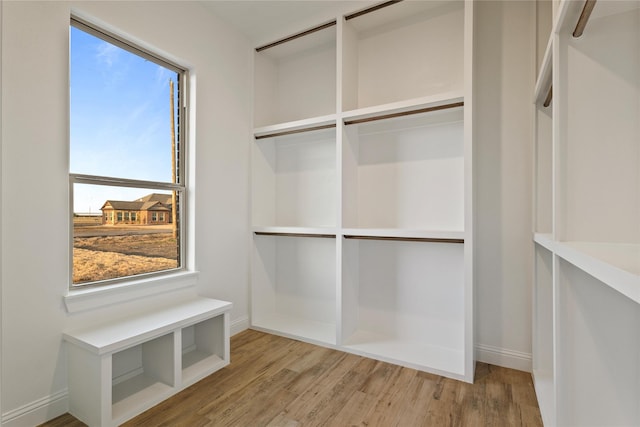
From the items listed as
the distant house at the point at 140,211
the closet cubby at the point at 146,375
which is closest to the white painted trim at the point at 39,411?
the closet cubby at the point at 146,375

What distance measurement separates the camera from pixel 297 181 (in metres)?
3.14

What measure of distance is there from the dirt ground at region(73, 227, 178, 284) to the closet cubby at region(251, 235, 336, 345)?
2.81 feet

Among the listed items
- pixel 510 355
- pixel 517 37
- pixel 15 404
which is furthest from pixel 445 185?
pixel 15 404

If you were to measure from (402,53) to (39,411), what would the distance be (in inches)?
132

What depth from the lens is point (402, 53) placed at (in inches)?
103

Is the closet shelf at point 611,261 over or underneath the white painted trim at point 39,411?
over

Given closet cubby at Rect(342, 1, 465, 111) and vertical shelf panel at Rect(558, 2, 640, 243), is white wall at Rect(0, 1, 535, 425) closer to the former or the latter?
closet cubby at Rect(342, 1, 465, 111)

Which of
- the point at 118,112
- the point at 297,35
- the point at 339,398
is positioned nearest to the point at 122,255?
the point at 118,112

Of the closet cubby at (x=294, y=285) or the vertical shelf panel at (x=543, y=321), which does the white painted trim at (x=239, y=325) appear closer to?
the closet cubby at (x=294, y=285)

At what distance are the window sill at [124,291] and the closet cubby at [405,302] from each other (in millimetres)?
1268

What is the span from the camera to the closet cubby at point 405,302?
238 centimetres

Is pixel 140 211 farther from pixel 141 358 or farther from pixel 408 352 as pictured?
pixel 408 352

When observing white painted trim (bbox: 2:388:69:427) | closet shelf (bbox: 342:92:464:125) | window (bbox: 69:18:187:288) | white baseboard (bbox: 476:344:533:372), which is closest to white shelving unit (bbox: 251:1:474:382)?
closet shelf (bbox: 342:92:464:125)

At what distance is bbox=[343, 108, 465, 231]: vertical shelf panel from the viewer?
94.5 inches
